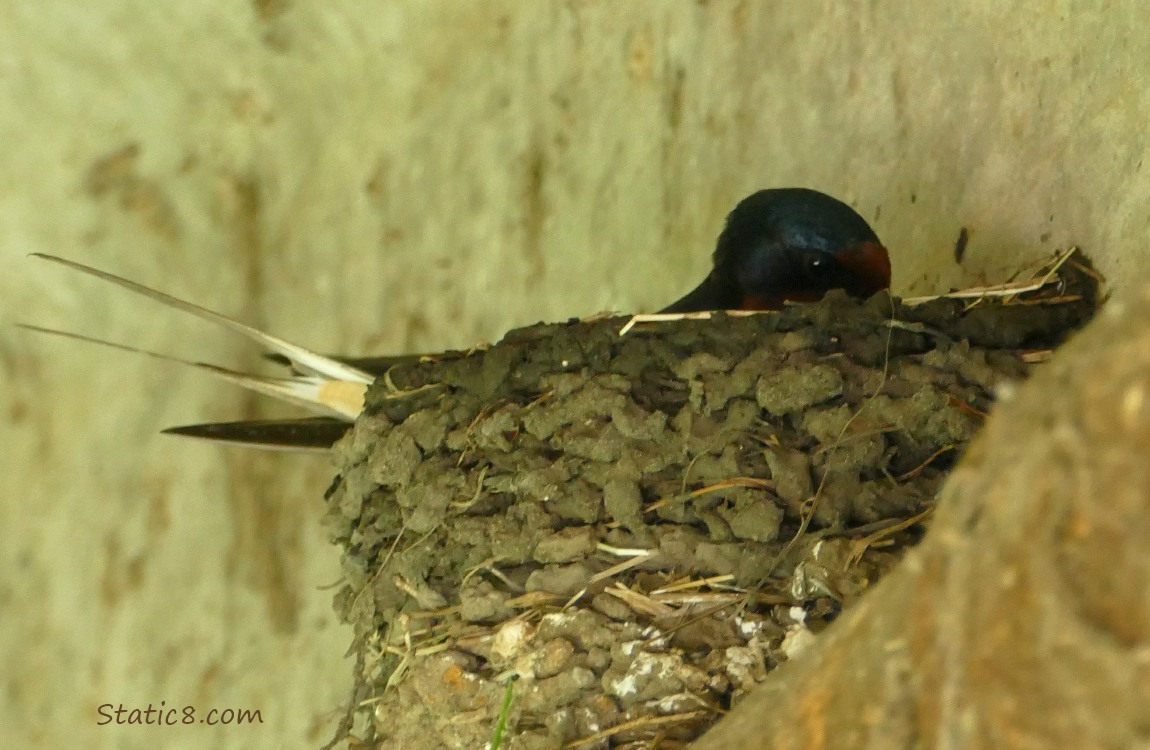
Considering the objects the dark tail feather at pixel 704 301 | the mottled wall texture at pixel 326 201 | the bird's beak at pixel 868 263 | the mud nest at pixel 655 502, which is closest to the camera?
the mud nest at pixel 655 502


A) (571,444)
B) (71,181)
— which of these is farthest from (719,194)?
(71,181)

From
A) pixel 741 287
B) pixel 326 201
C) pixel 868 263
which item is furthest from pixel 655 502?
pixel 326 201

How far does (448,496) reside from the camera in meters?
1.96

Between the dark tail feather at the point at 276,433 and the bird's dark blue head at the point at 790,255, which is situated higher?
the bird's dark blue head at the point at 790,255

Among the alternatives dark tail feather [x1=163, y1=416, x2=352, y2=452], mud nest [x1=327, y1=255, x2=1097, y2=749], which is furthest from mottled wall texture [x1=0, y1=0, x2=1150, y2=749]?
mud nest [x1=327, y1=255, x2=1097, y2=749]

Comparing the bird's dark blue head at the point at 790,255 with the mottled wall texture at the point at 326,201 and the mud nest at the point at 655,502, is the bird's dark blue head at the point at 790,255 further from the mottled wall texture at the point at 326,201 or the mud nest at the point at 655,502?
the mud nest at the point at 655,502

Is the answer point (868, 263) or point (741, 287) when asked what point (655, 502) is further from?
point (741, 287)

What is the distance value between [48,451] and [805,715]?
2.03m

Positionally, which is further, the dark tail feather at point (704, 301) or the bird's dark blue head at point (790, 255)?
the dark tail feather at point (704, 301)

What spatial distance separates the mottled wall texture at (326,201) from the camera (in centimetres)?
239

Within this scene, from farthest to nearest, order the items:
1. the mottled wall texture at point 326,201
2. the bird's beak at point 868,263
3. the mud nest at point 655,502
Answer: the mottled wall texture at point 326,201, the bird's beak at point 868,263, the mud nest at point 655,502

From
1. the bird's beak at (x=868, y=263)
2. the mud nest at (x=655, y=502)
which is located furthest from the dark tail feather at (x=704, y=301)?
the mud nest at (x=655, y=502)

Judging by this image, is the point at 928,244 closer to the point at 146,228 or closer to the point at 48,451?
the point at 146,228

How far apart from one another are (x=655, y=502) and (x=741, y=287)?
865 mm
